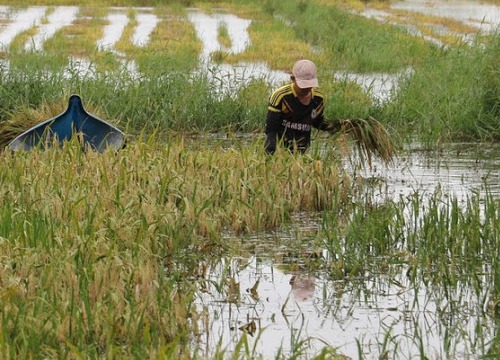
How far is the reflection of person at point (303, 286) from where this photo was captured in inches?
231

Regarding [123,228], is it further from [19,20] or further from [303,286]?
[19,20]

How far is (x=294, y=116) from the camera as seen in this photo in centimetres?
831

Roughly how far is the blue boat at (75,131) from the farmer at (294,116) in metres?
1.10

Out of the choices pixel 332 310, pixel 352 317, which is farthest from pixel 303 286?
pixel 352 317

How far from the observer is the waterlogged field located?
5008mm

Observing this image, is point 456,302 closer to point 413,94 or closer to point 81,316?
point 81,316

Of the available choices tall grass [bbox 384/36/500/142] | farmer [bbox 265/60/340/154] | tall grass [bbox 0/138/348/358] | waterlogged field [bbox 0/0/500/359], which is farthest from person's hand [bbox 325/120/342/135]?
tall grass [bbox 384/36/500/142]

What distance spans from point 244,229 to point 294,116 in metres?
1.40

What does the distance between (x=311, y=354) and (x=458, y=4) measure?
2649 centimetres

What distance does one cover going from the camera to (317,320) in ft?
18.0

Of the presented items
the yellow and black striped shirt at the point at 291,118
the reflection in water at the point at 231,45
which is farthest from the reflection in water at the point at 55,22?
the yellow and black striped shirt at the point at 291,118

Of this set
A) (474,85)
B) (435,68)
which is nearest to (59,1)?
(435,68)

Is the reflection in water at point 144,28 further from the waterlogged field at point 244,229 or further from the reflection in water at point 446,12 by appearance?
the waterlogged field at point 244,229

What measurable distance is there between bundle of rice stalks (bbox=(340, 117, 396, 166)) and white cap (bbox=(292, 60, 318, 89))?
0.61 metres
